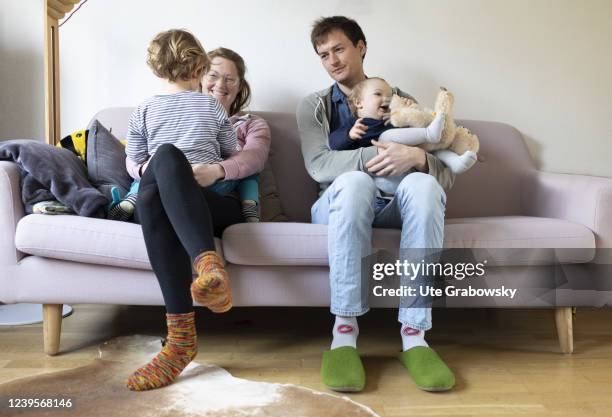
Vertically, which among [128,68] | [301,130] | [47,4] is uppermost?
[47,4]

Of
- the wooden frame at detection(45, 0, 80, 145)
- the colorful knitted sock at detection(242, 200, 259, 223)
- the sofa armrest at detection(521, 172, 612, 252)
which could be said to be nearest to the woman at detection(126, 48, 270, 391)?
the colorful knitted sock at detection(242, 200, 259, 223)

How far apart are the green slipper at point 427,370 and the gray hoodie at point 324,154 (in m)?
0.54

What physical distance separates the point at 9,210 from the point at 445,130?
1278 millimetres

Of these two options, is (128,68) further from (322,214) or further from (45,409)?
(45,409)

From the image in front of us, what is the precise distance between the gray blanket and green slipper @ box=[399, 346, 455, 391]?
95 cm

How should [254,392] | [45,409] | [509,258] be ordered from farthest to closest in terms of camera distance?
[509,258] → [254,392] → [45,409]

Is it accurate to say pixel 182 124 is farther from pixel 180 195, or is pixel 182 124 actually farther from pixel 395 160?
pixel 395 160

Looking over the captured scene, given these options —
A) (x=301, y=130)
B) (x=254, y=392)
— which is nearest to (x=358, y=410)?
(x=254, y=392)

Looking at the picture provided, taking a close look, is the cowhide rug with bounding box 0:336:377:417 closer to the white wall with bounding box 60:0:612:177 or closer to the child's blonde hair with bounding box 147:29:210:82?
the child's blonde hair with bounding box 147:29:210:82

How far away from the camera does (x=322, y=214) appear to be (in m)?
1.83

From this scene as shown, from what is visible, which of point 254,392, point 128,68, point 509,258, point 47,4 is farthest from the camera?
point 128,68

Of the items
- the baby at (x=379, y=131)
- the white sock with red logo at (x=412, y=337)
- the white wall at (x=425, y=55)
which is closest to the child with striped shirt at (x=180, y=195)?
the baby at (x=379, y=131)

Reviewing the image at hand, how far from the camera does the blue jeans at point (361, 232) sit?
1629 millimetres

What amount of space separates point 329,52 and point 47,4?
1.07 meters
